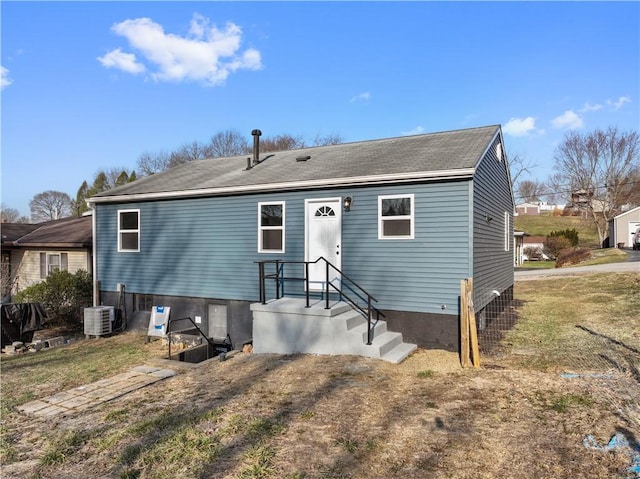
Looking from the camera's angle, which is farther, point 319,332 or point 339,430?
point 319,332

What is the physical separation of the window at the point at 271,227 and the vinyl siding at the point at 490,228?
4207 millimetres

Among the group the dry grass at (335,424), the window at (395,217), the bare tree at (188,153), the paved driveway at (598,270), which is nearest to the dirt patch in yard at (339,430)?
the dry grass at (335,424)

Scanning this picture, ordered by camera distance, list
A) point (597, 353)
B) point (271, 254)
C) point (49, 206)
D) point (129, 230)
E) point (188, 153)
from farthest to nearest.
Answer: point (49, 206), point (188, 153), point (129, 230), point (271, 254), point (597, 353)

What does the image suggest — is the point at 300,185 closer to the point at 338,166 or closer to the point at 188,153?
the point at 338,166

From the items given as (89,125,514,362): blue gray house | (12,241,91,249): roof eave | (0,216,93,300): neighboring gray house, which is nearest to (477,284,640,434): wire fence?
(89,125,514,362): blue gray house

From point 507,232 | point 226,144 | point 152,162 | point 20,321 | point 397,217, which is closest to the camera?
point 397,217

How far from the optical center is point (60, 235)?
16.5 metres

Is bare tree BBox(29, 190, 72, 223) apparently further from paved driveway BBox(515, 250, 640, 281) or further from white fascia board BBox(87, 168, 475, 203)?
paved driveway BBox(515, 250, 640, 281)

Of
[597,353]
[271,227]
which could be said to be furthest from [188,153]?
[597,353]

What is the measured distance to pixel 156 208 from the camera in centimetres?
1120

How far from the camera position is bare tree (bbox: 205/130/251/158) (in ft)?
140

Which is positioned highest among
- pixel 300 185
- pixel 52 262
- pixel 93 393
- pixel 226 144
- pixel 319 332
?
pixel 226 144

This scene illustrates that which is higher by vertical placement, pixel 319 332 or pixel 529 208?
pixel 529 208

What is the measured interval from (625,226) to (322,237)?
122 ft
